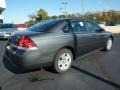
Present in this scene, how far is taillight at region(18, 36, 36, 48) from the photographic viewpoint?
526cm

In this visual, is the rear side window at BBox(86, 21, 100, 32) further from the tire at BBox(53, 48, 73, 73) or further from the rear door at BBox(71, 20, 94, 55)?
the tire at BBox(53, 48, 73, 73)

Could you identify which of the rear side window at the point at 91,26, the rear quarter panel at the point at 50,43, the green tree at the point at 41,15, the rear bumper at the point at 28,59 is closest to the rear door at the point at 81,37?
the rear side window at the point at 91,26

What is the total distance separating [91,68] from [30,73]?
74.2 inches

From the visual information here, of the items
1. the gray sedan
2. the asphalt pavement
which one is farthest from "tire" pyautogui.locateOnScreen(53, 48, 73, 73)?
the asphalt pavement

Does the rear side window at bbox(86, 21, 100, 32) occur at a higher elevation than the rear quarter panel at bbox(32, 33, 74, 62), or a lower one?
higher

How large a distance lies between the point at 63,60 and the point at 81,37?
112cm

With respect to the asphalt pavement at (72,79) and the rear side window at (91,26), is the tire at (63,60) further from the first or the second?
the rear side window at (91,26)

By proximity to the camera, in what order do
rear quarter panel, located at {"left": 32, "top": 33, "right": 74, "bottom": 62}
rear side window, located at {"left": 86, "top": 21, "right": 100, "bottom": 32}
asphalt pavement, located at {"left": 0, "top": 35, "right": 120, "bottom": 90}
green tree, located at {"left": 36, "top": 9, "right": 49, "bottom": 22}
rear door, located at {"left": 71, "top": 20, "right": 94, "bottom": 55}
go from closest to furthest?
1. asphalt pavement, located at {"left": 0, "top": 35, "right": 120, "bottom": 90}
2. rear quarter panel, located at {"left": 32, "top": 33, "right": 74, "bottom": 62}
3. rear door, located at {"left": 71, "top": 20, "right": 94, "bottom": 55}
4. rear side window, located at {"left": 86, "top": 21, "right": 100, "bottom": 32}
5. green tree, located at {"left": 36, "top": 9, "right": 49, "bottom": 22}

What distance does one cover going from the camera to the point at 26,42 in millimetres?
5289

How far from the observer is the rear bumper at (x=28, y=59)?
522cm

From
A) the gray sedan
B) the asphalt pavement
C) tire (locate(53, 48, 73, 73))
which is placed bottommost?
the asphalt pavement

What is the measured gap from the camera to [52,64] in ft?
18.9

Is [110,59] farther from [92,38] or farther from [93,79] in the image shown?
[93,79]

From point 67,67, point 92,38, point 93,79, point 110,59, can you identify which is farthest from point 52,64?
point 110,59
